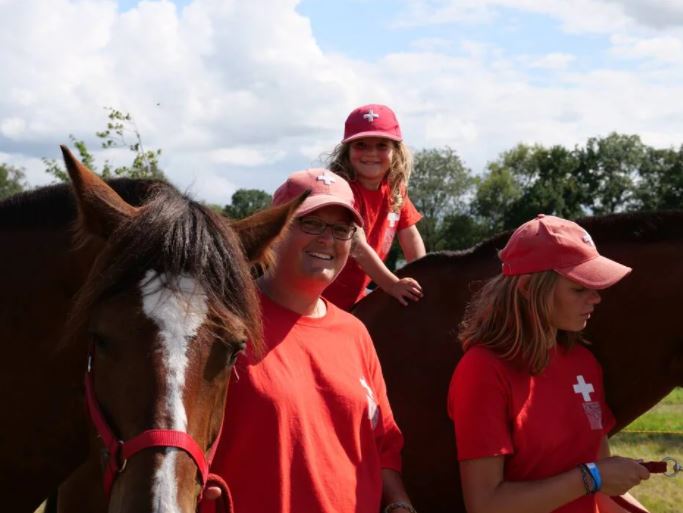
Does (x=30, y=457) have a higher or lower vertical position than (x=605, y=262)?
lower

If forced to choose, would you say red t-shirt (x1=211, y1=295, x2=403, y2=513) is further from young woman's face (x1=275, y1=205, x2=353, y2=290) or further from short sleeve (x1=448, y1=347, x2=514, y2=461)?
short sleeve (x1=448, y1=347, x2=514, y2=461)

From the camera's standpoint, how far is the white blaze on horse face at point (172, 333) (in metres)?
2.19

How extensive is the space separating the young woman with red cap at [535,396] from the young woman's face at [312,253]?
651 millimetres

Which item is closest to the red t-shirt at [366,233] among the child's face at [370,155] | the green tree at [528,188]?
the child's face at [370,155]

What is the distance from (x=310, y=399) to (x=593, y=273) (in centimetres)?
122

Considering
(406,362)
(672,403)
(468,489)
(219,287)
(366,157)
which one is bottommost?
(672,403)

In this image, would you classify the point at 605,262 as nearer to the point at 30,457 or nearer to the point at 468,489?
the point at 468,489

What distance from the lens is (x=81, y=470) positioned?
334 centimetres

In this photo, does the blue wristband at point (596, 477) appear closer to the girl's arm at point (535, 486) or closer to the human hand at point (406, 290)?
the girl's arm at point (535, 486)

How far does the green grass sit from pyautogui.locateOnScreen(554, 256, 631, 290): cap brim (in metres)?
3.85

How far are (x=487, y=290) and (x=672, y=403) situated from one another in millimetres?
11478

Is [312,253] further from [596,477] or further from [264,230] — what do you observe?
[596,477]

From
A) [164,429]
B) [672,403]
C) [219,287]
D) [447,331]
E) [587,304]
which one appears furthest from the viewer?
[672,403]

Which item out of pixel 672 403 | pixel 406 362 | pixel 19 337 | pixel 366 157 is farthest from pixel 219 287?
pixel 672 403
